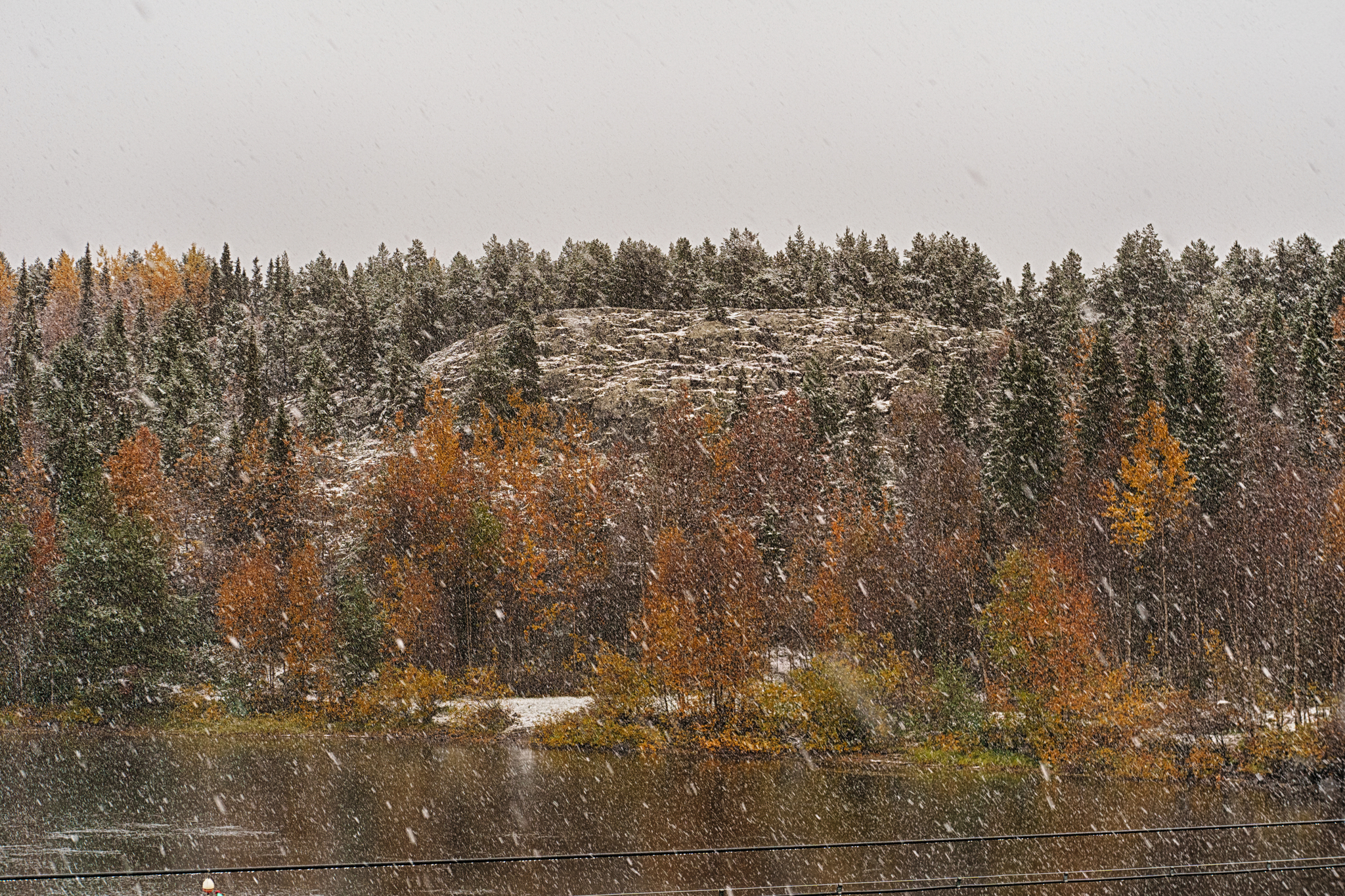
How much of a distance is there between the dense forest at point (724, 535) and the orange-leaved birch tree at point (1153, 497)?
0.28 metres

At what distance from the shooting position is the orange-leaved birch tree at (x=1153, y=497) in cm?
6084

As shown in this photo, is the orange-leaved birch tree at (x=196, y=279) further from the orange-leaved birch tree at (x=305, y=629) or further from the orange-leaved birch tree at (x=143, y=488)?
the orange-leaved birch tree at (x=305, y=629)

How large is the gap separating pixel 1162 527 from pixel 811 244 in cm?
9956

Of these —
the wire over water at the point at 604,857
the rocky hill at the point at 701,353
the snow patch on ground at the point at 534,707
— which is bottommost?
the snow patch on ground at the point at 534,707

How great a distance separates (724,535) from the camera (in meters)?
63.0

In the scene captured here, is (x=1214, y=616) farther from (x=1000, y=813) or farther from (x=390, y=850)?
(x=390, y=850)

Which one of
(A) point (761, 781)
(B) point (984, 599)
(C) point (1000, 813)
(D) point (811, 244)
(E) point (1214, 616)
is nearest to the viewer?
(C) point (1000, 813)

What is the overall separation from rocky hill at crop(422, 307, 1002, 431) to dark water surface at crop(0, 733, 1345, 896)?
187 ft

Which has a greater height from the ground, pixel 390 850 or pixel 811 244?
pixel 811 244

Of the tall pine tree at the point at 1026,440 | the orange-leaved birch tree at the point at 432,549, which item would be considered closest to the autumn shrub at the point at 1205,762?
the tall pine tree at the point at 1026,440

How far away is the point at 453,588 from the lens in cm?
6931

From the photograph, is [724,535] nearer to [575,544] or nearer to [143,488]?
[575,544]

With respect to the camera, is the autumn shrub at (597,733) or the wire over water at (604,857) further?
the autumn shrub at (597,733)

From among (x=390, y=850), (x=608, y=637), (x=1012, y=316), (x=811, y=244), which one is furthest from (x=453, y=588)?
(x=811, y=244)
